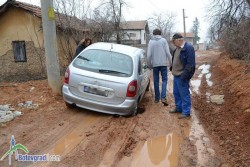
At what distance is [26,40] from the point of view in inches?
675

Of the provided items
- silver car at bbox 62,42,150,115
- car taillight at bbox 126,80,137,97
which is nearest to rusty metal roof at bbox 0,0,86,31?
silver car at bbox 62,42,150,115

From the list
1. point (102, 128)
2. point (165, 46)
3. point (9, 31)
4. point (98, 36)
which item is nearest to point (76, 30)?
point (98, 36)

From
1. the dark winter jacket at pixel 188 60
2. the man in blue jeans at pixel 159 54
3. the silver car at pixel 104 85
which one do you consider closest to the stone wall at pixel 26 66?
the man in blue jeans at pixel 159 54

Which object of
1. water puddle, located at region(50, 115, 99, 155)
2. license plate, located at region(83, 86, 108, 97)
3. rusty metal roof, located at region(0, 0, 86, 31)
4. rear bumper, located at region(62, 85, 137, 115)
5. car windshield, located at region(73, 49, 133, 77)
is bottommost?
water puddle, located at region(50, 115, 99, 155)

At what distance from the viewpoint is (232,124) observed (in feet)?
22.4

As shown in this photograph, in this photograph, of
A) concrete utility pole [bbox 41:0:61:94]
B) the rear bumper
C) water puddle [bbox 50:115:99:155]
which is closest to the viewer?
water puddle [bbox 50:115:99:155]

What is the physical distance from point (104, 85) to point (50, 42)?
2.56 m

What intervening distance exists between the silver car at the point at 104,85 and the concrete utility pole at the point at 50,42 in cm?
138

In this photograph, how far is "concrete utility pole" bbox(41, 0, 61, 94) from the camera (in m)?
8.37

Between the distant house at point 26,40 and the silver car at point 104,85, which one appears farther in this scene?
the distant house at point 26,40

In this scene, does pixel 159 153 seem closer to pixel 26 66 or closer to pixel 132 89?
pixel 132 89

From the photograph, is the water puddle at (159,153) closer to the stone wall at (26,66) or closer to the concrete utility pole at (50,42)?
the concrete utility pole at (50,42)

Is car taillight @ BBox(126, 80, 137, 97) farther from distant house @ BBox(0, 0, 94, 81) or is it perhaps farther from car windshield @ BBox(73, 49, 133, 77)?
distant house @ BBox(0, 0, 94, 81)

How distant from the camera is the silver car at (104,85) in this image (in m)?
6.91
